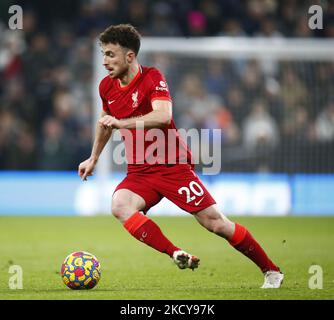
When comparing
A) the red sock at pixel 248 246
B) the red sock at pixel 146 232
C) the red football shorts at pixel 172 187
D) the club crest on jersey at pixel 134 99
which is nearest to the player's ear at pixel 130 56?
the club crest on jersey at pixel 134 99

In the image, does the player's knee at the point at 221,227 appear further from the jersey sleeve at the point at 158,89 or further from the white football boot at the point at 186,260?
the jersey sleeve at the point at 158,89

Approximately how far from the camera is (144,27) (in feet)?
61.7

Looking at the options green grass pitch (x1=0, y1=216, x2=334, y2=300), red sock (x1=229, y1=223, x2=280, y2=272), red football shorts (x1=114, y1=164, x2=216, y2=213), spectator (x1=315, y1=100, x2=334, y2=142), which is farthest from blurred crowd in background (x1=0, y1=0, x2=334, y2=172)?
red sock (x1=229, y1=223, x2=280, y2=272)

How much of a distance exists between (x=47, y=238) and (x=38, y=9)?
26.4 ft

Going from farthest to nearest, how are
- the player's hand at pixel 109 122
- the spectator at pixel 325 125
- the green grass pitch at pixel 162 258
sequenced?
the spectator at pixel 325 125
the green grass pitch at pixel 162 258
the player's hand at pixel 109 122

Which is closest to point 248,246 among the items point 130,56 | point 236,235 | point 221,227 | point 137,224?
point 236,235

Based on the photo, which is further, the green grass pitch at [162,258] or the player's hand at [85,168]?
the player's hand at [85,168]

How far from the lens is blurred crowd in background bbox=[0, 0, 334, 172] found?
16.8 metres

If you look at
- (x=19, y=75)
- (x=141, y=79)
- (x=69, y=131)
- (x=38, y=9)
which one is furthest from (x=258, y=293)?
(x=38, y=9)

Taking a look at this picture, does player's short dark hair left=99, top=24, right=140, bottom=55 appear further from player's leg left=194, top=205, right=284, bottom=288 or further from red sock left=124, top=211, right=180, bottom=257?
player's leg left=194, top=205, right=284, bottom=288

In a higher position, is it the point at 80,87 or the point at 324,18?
the point at 324,18

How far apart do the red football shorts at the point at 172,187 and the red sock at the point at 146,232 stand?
210mm

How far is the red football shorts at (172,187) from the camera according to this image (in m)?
7.52

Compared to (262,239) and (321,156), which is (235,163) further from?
(262,239)
